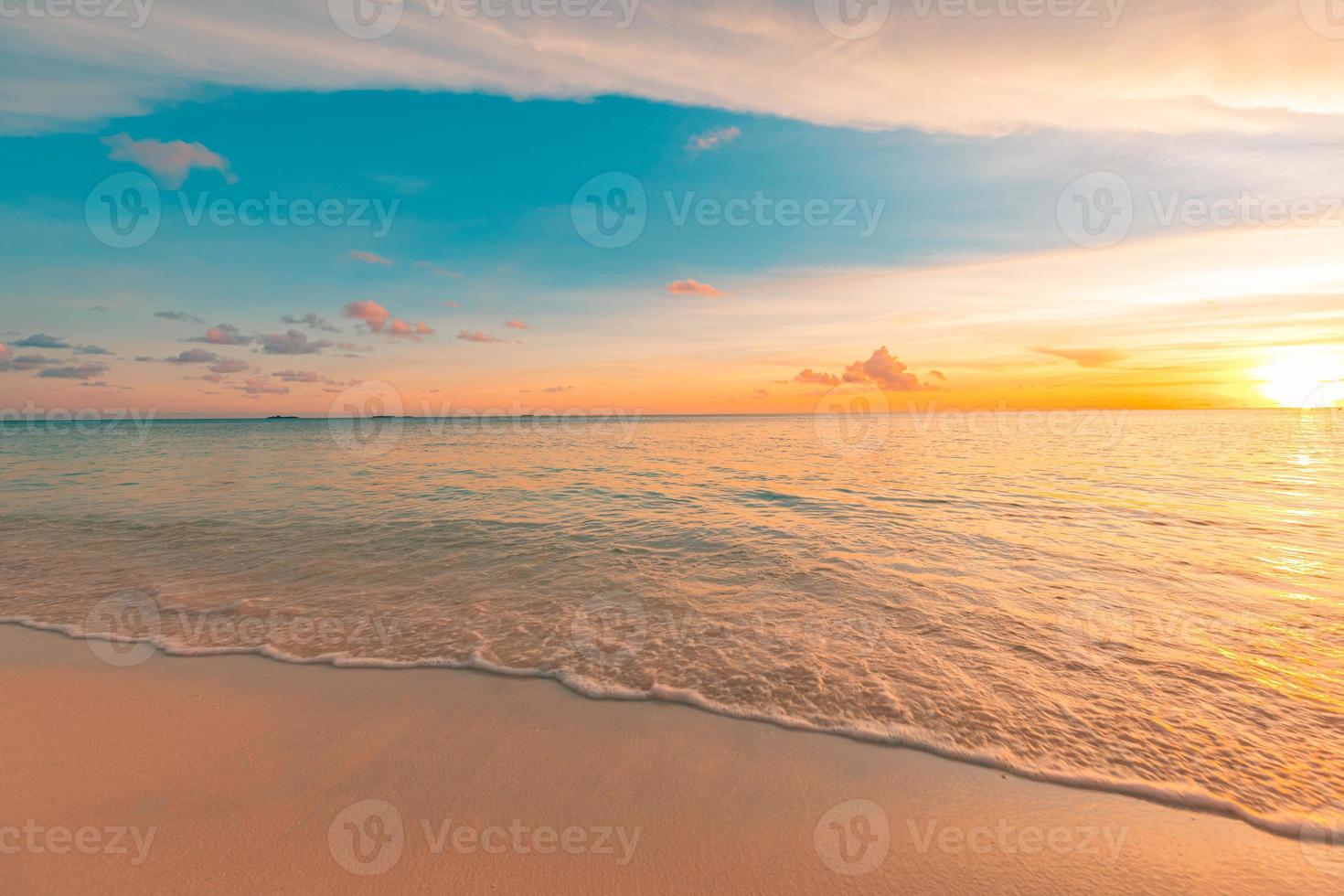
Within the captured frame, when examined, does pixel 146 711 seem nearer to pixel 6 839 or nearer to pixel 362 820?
pixel 6 839

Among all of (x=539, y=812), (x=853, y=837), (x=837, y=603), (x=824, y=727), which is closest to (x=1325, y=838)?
(x=853, y=837)

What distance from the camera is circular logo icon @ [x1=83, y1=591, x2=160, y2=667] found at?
18.9 ft

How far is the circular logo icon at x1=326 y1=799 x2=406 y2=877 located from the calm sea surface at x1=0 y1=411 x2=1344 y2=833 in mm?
1963

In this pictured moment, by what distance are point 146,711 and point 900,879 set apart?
19.2ft

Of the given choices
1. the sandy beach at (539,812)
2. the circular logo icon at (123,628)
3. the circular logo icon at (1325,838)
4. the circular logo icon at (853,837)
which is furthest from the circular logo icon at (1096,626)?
the circular logo icon at (123,628)

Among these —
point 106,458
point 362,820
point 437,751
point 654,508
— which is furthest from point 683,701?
point 106,458

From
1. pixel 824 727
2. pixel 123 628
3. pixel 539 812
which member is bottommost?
pixel 123 628

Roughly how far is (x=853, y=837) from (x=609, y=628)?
3725mm

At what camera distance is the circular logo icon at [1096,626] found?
5.75 meters

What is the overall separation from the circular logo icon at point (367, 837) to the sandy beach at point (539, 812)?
12 mm

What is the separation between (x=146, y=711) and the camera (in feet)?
15.0

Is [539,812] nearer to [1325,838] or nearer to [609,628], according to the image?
[609,628]

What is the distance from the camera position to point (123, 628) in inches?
255

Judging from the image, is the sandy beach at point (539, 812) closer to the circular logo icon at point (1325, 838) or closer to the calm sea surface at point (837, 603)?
the circular logo icon at point (1325, 838)
